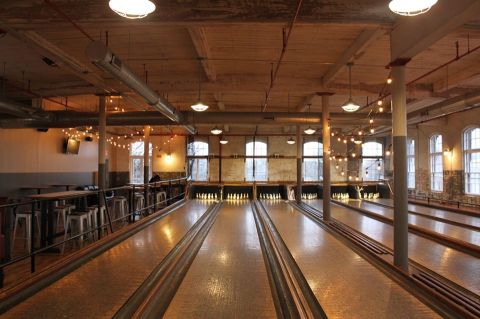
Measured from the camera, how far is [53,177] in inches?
525

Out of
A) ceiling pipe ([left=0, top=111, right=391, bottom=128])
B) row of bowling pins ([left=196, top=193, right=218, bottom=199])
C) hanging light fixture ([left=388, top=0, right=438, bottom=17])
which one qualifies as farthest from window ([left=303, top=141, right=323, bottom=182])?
hanging light fixture ([left=388, top=0, right=438, bottom=17])

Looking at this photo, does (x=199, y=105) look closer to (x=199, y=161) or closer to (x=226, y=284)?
(x=226, y=284)

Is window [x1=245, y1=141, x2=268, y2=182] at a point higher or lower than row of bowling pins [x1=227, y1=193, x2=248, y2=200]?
higher

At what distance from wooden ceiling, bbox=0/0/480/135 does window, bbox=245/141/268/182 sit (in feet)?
26.9

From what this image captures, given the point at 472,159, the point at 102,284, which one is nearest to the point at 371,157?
the point at 472,159

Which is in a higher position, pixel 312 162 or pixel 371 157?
pixel 371 157

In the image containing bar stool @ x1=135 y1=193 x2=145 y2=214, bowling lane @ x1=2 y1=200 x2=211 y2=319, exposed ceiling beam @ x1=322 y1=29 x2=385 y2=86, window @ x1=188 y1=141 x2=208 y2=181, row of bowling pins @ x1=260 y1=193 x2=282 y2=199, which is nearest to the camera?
bowling lane @ x1=2 y1=200 x2=211 y2=319

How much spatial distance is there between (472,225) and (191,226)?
6.82 metres

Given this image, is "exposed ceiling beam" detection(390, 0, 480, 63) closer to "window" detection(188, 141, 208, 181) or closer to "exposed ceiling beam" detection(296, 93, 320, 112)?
"exposed ceiling beam" detection(296, 93, 320, 112)

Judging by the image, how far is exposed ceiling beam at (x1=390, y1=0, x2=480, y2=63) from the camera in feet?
11.9

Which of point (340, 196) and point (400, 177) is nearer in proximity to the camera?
point (400, 177)

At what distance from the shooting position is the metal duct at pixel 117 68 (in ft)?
15.7

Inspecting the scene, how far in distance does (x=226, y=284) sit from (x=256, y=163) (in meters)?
16.0

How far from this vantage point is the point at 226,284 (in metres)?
4.14
